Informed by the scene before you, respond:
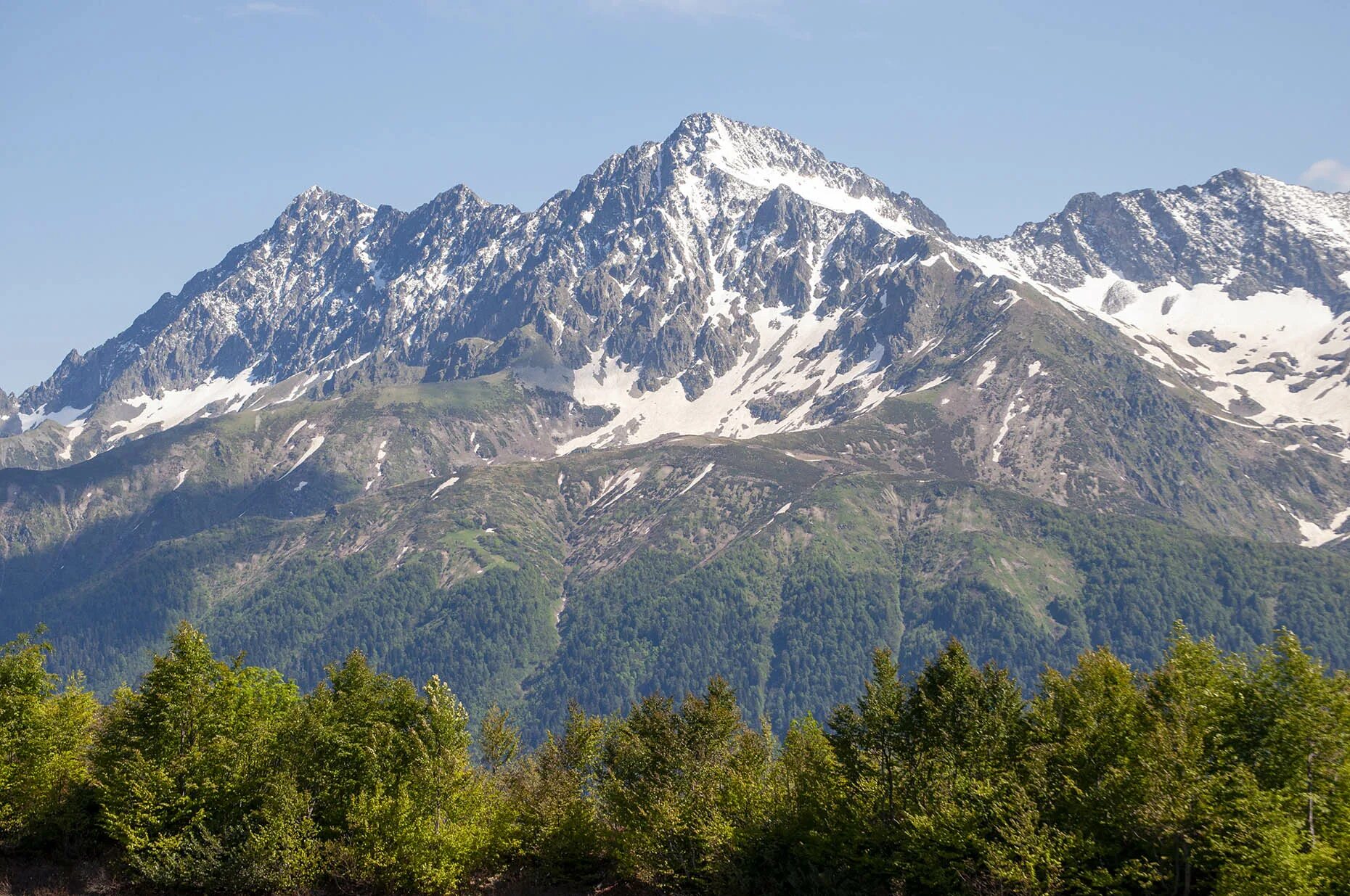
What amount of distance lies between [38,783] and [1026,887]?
240 ft

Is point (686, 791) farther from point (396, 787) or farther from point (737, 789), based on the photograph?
point (396, 787)

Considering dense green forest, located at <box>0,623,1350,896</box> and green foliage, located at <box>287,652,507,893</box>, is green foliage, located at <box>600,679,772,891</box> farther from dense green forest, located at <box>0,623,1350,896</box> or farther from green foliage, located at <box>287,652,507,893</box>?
green foliage, located at <box>287,652,507,893</box>

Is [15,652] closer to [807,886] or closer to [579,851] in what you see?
[579,851]

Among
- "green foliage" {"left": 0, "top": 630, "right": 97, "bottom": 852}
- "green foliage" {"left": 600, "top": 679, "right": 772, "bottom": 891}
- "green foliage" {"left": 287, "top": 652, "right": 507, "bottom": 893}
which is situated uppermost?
"green foliage" {"left": 0, "top": 630, "right": 97, "bottom": 852}

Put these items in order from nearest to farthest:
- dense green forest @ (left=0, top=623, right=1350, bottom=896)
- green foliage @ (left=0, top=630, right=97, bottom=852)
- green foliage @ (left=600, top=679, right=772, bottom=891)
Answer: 1. dense green forest @ (left=0, top=623, right=1350, bottom=896)
2. green foliage @ (left=600, top=679, right=772, bottom=891)
3. green foliage @ (left=0, top=630, right=97, bottom=852)

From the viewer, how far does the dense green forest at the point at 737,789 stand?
2958 inches

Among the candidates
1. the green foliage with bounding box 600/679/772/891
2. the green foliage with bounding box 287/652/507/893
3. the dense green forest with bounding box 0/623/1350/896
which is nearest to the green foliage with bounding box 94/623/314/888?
the dense green forest with bounding box 0/623/1350/896

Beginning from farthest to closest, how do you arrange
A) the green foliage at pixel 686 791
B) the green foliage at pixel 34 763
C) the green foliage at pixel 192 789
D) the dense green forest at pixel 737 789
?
1. the green foliage at pixel 34 763
2. the green foliage at pixel 686 791
3. the green foliage at pixel 192 789
4. the dense green forest at pixel 737 789

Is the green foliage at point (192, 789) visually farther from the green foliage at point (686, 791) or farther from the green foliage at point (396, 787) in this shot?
the green foliage at point (686, 791)

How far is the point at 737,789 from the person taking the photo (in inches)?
3873

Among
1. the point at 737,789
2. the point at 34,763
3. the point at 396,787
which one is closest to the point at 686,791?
the point at 737,789

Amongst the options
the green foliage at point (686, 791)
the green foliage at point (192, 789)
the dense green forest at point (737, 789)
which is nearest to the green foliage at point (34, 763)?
the dense green forest at point (737, 789)

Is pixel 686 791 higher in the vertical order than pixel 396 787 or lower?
lower

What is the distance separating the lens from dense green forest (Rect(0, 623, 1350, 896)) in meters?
75.1
